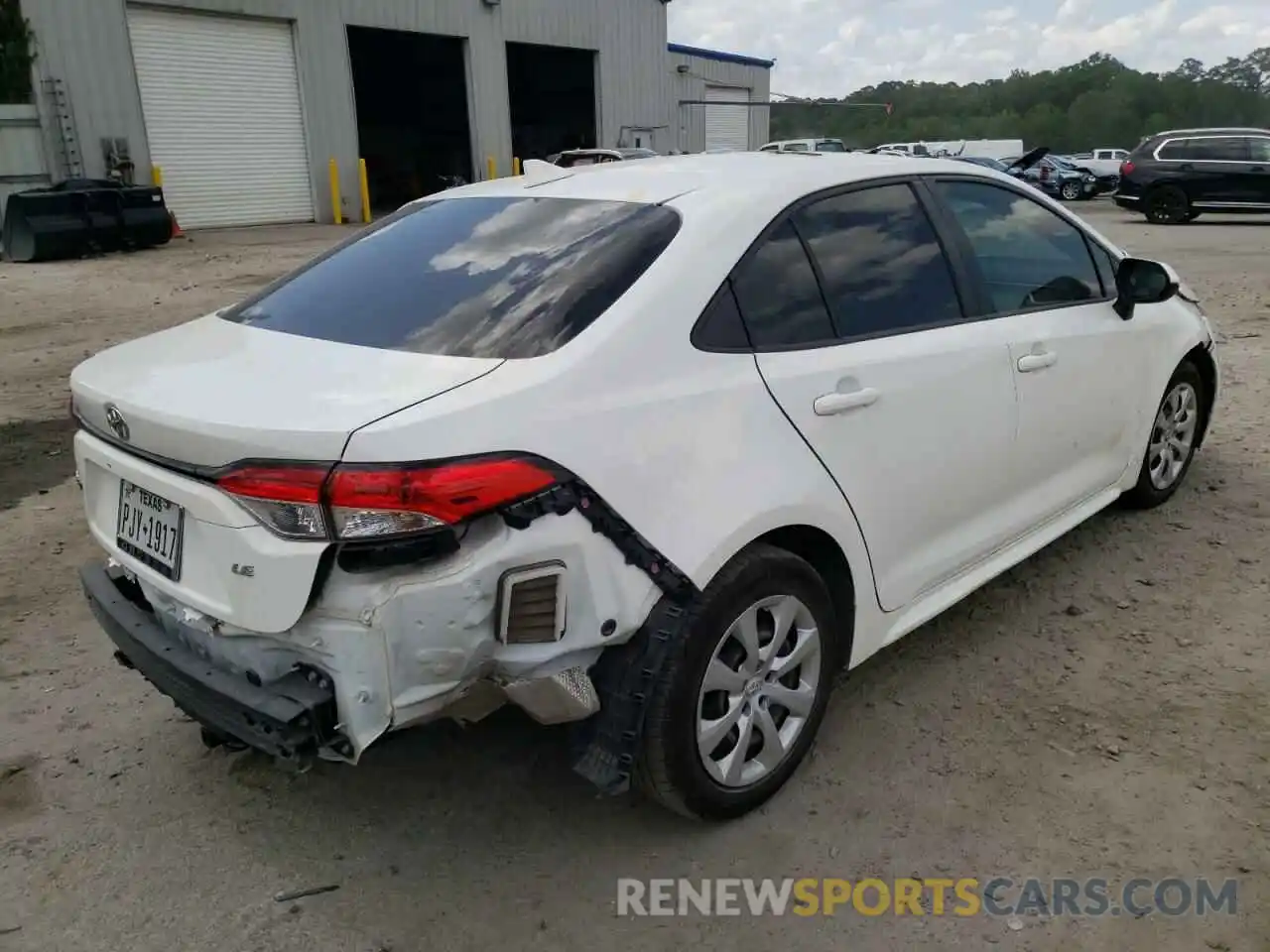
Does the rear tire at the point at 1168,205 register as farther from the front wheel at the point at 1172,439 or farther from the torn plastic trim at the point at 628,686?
the torn plastic trim at the point at 628,686

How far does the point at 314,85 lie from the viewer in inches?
803

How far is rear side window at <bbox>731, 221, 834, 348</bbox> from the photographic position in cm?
262

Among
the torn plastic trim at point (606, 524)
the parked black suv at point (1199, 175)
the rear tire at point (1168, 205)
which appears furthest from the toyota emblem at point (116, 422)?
the rear tire at point (1168, 205)

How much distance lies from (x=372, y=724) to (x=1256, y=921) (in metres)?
2.04

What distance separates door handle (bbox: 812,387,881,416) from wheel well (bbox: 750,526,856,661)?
1.01 feet

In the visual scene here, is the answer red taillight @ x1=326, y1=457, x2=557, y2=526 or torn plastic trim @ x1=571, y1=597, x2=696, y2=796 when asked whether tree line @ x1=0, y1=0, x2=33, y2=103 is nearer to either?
red taillight @ x1=326, y1=457, x2=557, y2=526

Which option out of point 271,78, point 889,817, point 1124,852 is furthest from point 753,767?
point 271,78

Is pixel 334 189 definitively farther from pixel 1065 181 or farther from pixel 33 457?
pixel 1065 181

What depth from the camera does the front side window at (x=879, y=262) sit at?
114 inches

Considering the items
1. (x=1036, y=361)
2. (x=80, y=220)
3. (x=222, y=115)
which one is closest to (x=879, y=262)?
(x=1036, y=361)

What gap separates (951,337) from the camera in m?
3.12

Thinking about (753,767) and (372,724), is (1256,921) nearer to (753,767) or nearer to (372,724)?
(753,767)

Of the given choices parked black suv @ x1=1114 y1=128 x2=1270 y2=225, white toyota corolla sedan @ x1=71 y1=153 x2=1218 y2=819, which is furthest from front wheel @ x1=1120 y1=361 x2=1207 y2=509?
parked black suv @ x1=1114 y1=128 x2=1270 y2=225

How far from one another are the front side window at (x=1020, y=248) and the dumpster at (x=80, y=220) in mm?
14818
